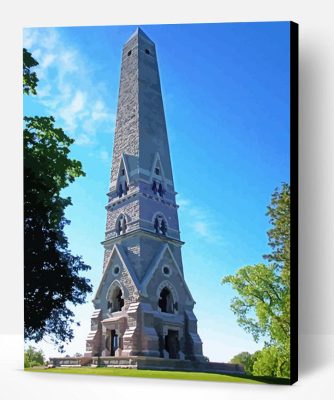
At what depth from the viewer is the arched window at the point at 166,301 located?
55.9ft

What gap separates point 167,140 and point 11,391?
255 inches

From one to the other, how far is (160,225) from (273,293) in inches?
122

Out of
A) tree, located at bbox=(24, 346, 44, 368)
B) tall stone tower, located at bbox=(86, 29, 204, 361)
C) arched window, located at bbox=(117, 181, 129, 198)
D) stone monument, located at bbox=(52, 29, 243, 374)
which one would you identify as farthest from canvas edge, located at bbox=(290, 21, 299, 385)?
tree, located at bbox=(24, 346, 44, 368)

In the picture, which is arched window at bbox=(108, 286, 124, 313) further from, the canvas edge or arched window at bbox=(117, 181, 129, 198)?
the canvas edge

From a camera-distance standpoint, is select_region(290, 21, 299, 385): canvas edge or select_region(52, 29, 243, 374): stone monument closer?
select_region(290, 21, 299, 385): canvas edge

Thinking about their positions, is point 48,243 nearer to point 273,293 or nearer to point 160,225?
point 160,225

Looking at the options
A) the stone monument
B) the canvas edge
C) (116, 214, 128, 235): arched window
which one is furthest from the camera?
(116, 214, 128, 235): arched window

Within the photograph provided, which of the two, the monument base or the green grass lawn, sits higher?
the monument base

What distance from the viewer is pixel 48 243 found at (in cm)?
1767

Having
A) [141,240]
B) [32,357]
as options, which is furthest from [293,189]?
[32,357]

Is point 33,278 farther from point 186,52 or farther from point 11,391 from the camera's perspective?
point 186,52

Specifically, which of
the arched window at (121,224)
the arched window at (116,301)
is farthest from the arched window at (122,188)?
the arched window at (116,301)

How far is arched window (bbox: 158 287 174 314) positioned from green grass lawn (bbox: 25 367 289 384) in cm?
165

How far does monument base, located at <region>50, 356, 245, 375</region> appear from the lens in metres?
15.3
